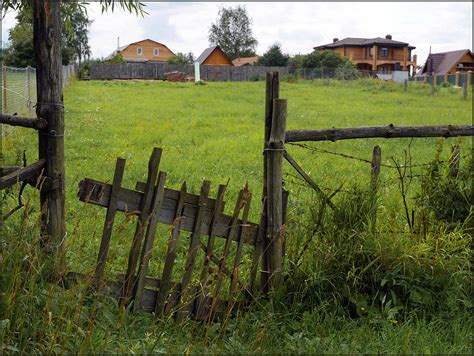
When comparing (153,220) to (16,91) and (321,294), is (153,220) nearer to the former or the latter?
(321,294)

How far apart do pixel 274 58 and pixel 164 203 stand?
73.1 meters

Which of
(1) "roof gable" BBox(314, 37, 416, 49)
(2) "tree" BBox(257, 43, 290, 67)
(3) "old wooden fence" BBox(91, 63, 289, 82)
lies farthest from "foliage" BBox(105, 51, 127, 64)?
(1) "roof gable" BBox(314, 37, 416, 49)

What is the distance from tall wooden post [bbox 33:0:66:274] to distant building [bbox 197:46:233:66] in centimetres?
6893

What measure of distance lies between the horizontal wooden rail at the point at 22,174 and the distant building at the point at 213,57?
69024 mm

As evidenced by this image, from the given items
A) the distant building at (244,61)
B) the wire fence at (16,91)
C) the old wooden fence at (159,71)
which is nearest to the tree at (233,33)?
the distant building at (244,61)

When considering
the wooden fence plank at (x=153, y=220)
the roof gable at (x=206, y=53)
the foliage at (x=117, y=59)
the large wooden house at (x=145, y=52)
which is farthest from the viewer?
the roof gable at (x=206, y=53)

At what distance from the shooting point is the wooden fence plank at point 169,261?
12.7 feet

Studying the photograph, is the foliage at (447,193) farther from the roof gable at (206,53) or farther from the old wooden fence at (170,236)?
the roof gable at (206,53)

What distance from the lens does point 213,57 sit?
74750 mm

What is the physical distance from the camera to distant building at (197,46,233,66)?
72750mm

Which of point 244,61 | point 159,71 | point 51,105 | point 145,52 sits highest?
point 244,61

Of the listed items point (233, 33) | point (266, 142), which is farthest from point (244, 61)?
point (266, 142)

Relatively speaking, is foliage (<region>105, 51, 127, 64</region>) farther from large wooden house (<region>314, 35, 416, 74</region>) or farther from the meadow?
the meadow

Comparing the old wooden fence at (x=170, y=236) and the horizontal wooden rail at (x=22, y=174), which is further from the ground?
the horizontal wooden rail at (x=22, y=174)
